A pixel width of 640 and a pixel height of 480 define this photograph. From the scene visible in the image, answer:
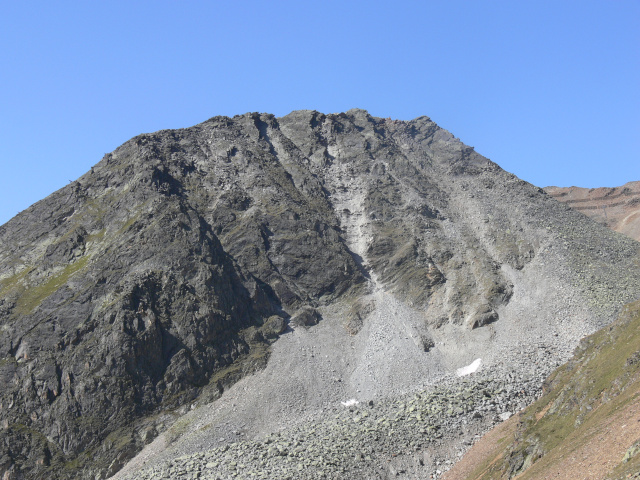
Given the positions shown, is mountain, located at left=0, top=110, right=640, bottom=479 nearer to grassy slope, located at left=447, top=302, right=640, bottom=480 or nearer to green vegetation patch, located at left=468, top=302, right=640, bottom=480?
grassy slope, located at left=447, top=302, right=640, bottom=480

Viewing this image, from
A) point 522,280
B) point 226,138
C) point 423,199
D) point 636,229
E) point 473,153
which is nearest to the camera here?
point 522,280

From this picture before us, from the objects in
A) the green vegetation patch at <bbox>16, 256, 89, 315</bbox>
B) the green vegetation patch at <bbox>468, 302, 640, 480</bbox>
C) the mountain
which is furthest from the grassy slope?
the green vegetation patch at <bbox>16, 256, 89, 315</bbox>

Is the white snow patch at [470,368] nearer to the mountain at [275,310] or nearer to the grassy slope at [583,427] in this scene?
the mountain at [275,310]

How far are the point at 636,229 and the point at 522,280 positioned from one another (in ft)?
314

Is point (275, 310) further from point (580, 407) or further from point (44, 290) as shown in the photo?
point (580, 407)

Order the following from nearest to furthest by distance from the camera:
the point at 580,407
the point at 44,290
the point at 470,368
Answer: the point at 580,407, the point at 470,368, the point at 44,290

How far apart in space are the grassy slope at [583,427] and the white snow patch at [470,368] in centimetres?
1687

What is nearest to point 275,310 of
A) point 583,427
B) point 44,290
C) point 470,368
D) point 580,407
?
point 470,368

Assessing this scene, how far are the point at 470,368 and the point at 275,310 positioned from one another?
122ft

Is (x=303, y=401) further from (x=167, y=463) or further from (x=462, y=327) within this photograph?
(x=462, y=327)

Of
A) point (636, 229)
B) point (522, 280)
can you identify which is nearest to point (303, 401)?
point (522, 280)

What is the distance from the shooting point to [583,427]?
41.6 metres

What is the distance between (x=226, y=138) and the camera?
141875 mm

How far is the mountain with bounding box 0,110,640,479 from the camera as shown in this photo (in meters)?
71.4
